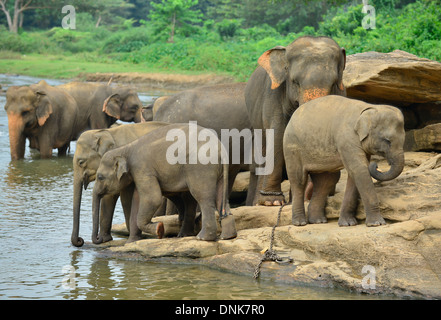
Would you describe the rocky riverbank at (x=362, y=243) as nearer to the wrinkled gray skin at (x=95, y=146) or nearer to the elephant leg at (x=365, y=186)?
the elephant leg at (x=365, y=186)

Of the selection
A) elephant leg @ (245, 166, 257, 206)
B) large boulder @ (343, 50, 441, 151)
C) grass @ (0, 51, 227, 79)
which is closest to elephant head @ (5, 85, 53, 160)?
elephant leg @ (245, 166, 257, 206)

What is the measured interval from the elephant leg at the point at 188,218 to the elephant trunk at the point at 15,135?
7.67m

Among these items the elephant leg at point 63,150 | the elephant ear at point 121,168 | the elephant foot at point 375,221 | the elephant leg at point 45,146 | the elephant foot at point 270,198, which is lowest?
the elephant leg at point 63,150

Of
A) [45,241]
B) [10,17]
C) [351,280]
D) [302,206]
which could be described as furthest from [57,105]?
[10,17]

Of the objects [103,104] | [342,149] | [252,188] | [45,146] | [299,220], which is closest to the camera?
[342,149]

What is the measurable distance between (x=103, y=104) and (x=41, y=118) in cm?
216

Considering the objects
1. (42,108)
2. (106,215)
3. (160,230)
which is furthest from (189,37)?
(160,230)

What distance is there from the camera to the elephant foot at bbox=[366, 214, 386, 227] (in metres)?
6.89

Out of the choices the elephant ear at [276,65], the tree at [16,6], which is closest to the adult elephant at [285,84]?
the elephant ear at [276,65]

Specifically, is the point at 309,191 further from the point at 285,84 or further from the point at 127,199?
the point at 127,199

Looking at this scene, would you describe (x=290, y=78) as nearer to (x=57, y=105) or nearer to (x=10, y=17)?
(x=57, y=105)

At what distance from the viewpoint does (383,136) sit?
6.81m

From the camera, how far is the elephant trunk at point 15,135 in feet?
50.0

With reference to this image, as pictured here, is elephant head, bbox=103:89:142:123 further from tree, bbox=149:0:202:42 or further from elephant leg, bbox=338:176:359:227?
tree, bbox=149:0:202:42
